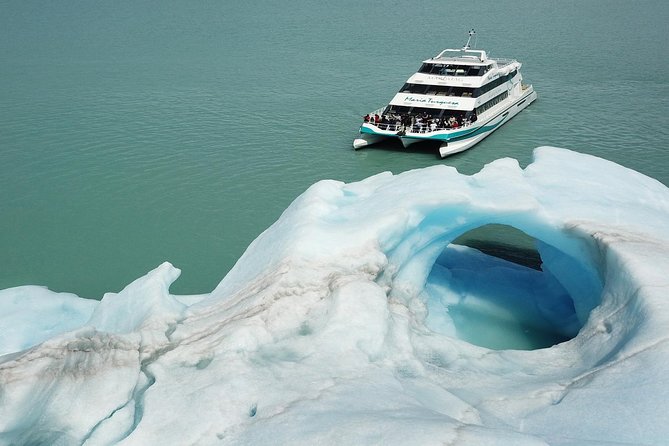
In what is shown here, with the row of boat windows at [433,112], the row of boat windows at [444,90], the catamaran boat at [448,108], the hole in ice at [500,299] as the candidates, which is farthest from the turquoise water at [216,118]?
the hole in ice at [500,299]

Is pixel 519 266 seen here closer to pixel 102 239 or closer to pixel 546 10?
pixel 102 239

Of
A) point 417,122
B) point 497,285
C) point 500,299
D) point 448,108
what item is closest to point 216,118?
point 417,122

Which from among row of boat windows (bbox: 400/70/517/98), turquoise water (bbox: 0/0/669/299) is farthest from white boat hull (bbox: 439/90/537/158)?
row of boat windows (bbox: 400/70/517/98)

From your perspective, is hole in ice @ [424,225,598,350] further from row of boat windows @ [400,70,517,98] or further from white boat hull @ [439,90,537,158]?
row of boat windows @ [400,70,517,98]

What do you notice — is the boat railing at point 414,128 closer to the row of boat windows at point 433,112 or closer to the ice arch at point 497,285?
the row of boat windows at point 433,112

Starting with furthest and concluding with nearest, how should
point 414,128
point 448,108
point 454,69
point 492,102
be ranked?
1. point 492,102
2. point 454,69
3. point 448,108
4. point 414,128

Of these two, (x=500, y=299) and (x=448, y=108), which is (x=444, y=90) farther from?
(x=500, y=299)
